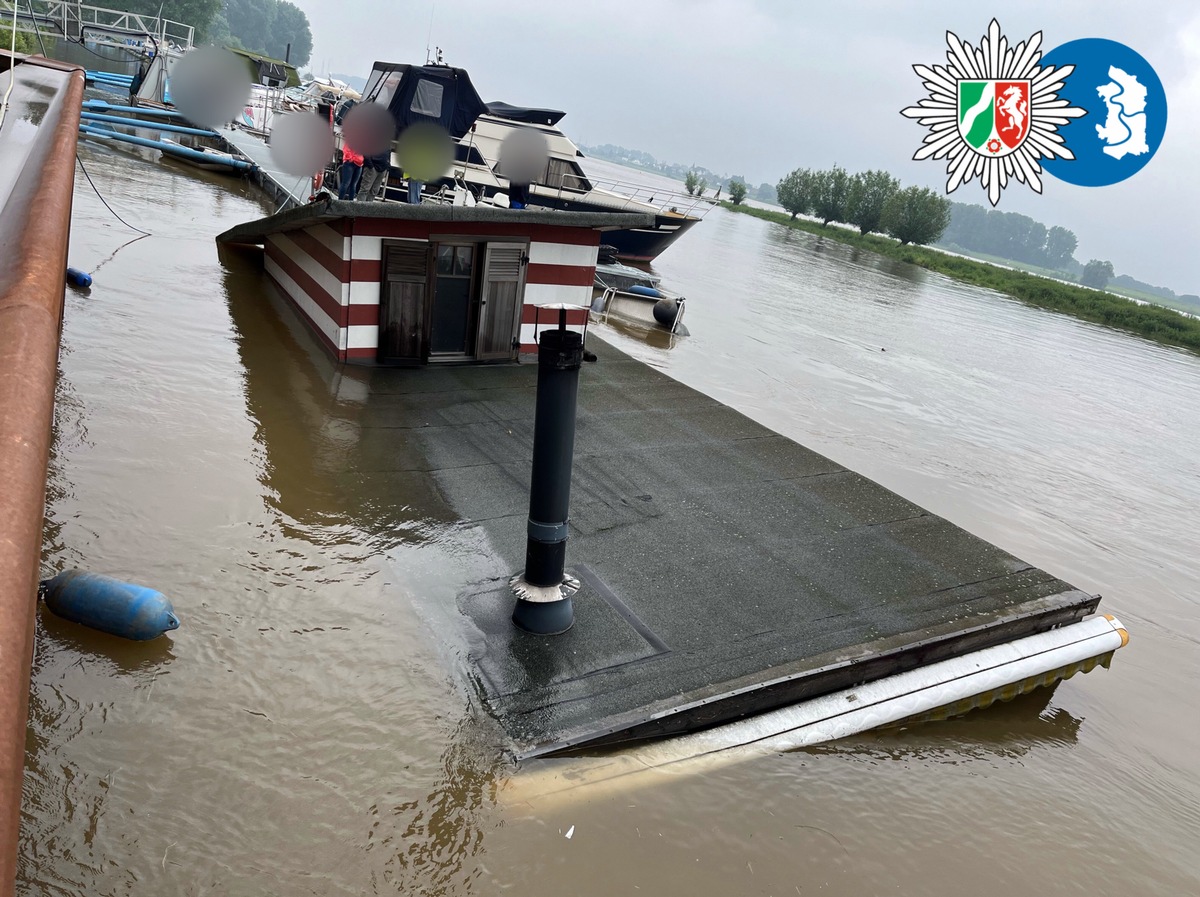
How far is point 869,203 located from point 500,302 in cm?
6172

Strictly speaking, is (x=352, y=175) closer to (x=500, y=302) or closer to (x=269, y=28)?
(x=500, y=302)

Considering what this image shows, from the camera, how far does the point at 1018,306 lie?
4078cm

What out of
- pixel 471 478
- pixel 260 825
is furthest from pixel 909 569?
pixel 260 825

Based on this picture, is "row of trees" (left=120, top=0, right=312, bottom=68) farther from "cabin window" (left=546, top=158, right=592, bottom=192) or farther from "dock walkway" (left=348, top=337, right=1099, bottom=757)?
"dock walkway" (left=348, top=337, right=1099, bottom=757)

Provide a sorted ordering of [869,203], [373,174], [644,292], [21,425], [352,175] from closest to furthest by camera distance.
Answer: [21,425] < [373,174] < [352,175] < [644,292] < [869,203]

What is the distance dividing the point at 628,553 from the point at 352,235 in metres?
5.40

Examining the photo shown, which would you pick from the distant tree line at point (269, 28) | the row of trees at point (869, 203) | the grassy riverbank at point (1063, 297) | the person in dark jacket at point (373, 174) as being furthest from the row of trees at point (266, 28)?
the person in dark jacket at point (373, 174)

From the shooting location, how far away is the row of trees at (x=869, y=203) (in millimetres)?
58062

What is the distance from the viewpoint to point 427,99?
16.9m

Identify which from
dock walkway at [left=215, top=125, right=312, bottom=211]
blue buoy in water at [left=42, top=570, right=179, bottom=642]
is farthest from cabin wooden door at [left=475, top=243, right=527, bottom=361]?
dock walkway at [left=215, top=125, right=312, bottom=211]

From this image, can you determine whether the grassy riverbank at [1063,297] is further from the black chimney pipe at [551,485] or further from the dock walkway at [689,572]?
the black chimney pipe at [551,485]

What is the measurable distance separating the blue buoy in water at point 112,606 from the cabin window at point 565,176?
2397 centimetres

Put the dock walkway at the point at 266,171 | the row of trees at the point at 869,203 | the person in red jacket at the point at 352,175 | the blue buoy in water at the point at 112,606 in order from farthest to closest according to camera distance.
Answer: the row of trees at the point at 869,203
the dock walkway at the point at 266,171
the person in red jacket at the point at 352,175
the blue buoy in water at the point at 112,606

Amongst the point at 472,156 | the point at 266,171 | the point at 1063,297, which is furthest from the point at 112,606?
the point at 1063,297
